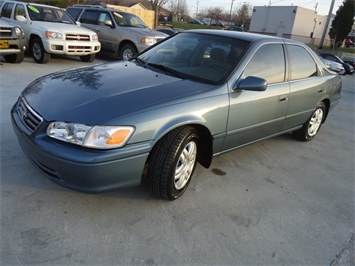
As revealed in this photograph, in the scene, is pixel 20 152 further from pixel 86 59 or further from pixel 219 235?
pixel 86 59

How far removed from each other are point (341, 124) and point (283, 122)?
3.38 m

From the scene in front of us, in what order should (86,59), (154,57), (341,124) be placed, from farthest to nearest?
(86,59), (341,124), (154,57)

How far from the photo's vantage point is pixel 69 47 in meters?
8.31

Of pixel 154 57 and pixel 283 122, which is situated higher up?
pixel 154 57

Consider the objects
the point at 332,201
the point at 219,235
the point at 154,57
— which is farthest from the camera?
the point at 154,57

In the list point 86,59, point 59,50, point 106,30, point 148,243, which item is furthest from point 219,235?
point 106,30

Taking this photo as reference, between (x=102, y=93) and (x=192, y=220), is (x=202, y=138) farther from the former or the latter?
(x=102, y=93)

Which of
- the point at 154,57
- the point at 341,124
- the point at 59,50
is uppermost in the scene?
the point at 154,57

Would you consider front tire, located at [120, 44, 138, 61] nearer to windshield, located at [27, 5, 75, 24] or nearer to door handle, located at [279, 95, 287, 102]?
windshield, located at [27, 5, 75, 24]

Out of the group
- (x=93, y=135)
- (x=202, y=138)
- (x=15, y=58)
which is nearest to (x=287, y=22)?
(x=15, y=58)

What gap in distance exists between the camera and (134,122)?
2.31 meters

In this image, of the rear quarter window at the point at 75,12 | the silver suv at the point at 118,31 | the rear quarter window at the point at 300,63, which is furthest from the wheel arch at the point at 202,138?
the rear quarter window at the point at 75,12

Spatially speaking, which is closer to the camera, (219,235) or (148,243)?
(148,243)

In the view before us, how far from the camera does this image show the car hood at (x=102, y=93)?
234 cm
